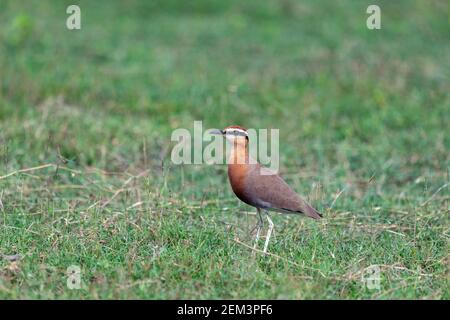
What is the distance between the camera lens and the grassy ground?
4.89 meters

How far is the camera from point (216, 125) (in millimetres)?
8641

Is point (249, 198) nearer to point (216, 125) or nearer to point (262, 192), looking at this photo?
point (262, 192)

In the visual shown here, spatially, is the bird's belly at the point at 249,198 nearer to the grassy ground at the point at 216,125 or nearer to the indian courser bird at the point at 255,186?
the indian courser bird at the point at 255,186

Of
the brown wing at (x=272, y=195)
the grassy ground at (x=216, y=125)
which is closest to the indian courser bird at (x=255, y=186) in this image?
the brown wing at (x=272, y=195)

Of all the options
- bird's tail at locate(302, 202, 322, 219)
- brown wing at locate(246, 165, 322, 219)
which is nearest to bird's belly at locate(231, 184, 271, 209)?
brown wing at locate(246, 165, 322, 219)

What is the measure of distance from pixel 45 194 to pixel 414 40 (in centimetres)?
672

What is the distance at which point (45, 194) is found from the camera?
6293mm

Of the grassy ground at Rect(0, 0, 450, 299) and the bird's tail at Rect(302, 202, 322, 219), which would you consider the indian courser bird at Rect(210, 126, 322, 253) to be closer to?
the bird's tail at Rect(302, 202, 322, 219)

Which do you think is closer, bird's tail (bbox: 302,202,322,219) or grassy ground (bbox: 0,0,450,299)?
grassy ground (bbox: 0,0,450,299)

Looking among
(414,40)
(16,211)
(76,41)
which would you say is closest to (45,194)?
(16,211)

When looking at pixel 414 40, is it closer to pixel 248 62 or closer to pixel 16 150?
pixel 248 62

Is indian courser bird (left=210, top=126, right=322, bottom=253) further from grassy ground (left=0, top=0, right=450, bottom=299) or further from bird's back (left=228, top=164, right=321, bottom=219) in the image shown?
grassy ground (left=0, top=0, right=450, bottom=299)

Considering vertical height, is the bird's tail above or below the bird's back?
below

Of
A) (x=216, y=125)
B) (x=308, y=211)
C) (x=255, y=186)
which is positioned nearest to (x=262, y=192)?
(x=255, y=186)
